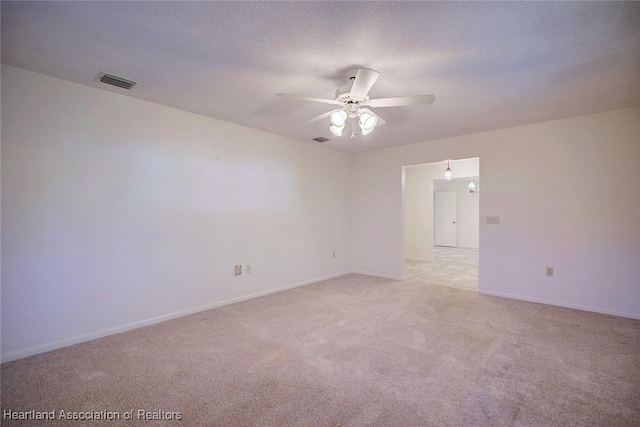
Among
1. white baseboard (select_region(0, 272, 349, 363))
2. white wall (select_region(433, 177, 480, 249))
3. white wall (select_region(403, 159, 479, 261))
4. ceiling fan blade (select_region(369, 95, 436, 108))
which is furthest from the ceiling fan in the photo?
white wall (select_region(433, 177, 480, 249))

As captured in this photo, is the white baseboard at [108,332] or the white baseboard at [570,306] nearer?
the white baseboard at [108,332]

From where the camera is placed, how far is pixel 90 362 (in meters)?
2.32

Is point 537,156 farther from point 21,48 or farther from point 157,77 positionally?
point 21,48

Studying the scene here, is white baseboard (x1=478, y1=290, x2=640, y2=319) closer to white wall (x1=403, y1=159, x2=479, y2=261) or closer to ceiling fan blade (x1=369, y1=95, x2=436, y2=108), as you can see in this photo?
white wall (x1=403, y1=159, x2=479, y2=261)

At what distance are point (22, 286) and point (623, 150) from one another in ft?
20.2

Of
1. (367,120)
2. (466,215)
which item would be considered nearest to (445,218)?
(466,215)

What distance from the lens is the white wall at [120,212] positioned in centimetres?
243

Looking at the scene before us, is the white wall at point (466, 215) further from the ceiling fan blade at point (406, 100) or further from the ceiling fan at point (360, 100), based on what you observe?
the ceiling fan blade at point (406, 100)

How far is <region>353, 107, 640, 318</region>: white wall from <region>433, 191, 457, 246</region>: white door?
5.74 m

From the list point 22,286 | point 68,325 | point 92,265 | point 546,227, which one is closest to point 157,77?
point 92,265

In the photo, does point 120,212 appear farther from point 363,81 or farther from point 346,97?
point 363,81

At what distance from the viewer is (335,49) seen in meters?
2.07

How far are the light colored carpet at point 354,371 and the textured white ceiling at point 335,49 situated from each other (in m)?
2.34

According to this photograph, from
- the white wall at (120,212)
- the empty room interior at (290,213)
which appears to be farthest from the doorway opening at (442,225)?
the white wall at (120,212)
